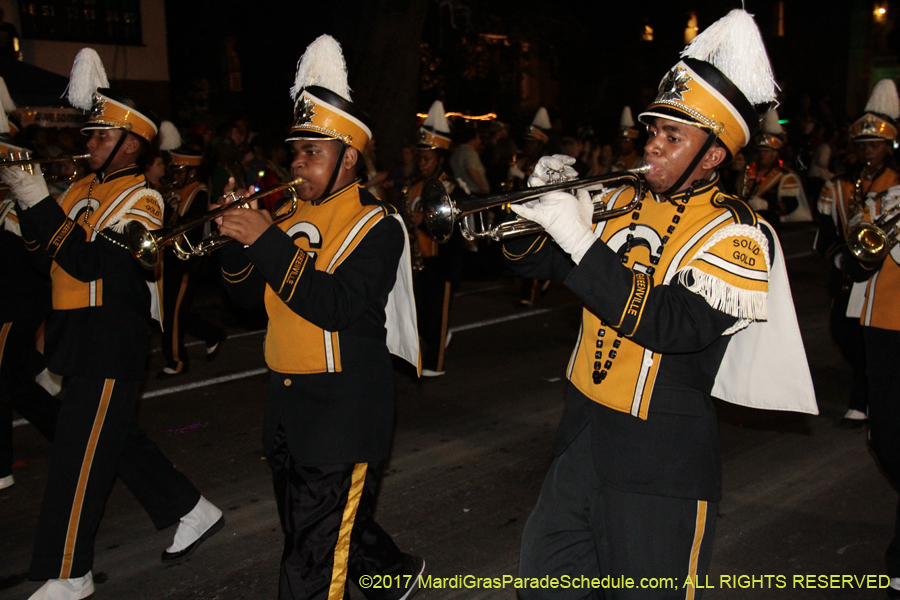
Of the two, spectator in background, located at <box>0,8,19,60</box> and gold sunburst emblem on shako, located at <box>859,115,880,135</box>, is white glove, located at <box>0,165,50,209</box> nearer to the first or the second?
gold sunburst emblem on shako, located at <box>859,115,880,135</box>

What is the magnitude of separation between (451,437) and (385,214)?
9.44ft

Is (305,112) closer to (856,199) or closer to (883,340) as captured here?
(883,340)

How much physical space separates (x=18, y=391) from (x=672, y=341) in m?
3.94

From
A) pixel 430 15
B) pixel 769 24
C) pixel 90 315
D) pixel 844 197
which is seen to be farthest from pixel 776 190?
pixel 769 24

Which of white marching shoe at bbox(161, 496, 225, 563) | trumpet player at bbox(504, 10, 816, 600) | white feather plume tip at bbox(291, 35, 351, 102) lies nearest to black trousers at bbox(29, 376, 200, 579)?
white marching shoe at bbox(161, 496, 225, 563)

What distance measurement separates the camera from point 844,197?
243 inches

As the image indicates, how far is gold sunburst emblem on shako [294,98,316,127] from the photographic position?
10.4 feet

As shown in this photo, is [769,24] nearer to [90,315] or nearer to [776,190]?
[776,190]

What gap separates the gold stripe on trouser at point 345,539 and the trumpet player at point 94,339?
128 centimetres

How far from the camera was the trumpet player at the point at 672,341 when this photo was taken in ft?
7.60

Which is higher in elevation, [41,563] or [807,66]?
[807,66]

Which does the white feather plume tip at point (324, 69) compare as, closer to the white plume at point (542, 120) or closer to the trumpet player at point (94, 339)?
the trumpet player at point (94, 339)

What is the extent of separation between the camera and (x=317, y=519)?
2.97 meters

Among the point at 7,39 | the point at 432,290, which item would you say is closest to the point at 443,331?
the point at 432,290
